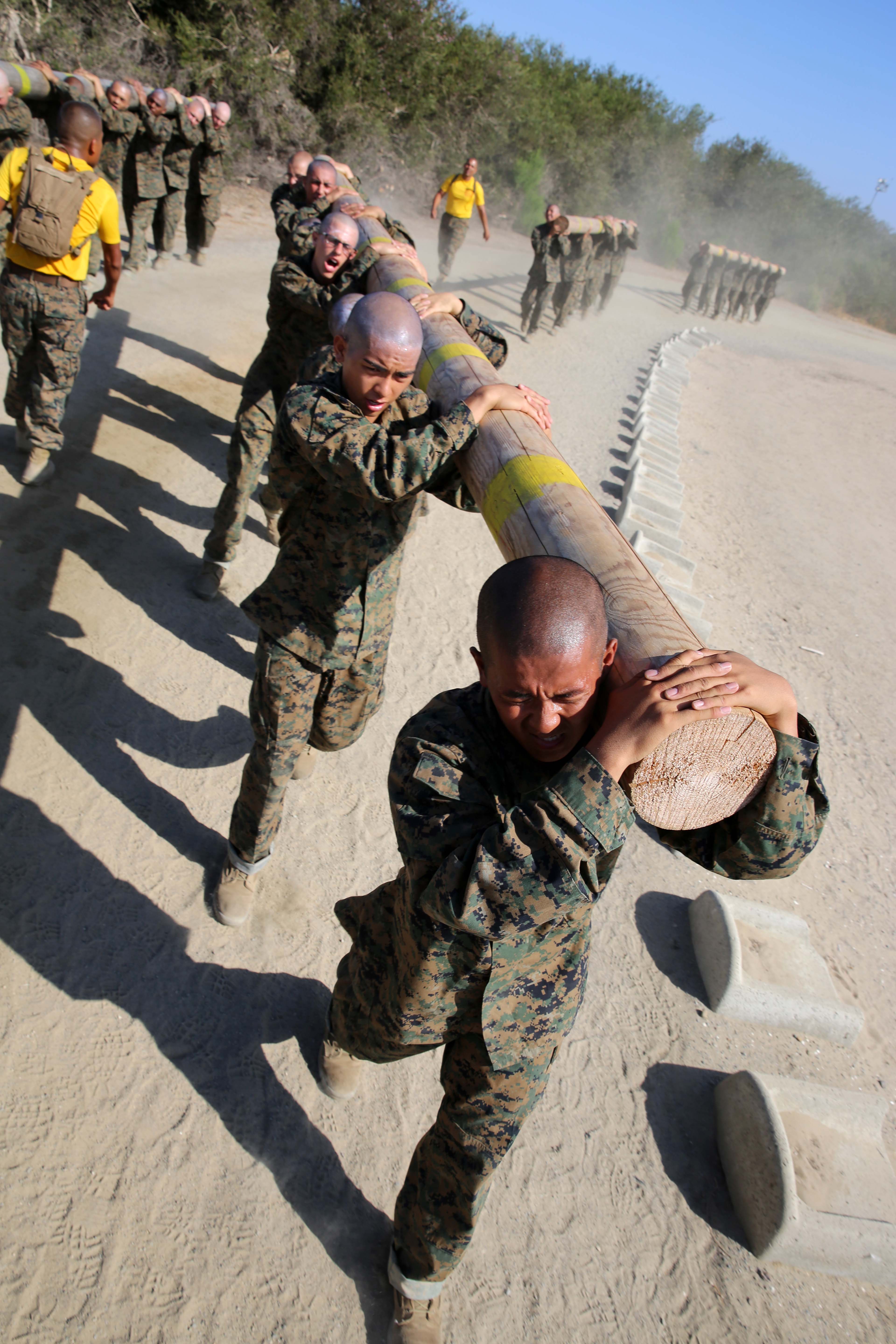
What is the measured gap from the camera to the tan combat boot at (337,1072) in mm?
2664

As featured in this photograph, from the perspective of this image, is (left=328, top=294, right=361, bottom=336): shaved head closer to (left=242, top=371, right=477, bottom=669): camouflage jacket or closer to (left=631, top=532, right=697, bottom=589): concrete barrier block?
(left=242, top=371, right=477, bottom=669): camouflage jacket

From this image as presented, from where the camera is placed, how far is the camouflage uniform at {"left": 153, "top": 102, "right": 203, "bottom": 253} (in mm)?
9414

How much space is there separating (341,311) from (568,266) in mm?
10047

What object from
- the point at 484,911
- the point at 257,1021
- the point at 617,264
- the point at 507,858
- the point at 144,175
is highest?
the point at 617,264

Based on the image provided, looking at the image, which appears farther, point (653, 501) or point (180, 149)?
point (180, 149)

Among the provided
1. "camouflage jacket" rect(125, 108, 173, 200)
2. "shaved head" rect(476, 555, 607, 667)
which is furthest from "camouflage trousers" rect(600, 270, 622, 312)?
"shaved head" rect(476, 555, 607, 667)

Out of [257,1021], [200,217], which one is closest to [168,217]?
[200,217]

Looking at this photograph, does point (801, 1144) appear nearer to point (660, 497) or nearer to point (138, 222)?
point (660, 497)

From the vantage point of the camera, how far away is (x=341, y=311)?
12.5 feet

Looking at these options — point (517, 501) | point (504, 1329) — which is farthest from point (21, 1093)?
point (517, 501)

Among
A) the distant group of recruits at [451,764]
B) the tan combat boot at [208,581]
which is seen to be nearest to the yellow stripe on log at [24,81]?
the tan combat boot at [208,581]

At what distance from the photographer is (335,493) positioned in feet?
9.08

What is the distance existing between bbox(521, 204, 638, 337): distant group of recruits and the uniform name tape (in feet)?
34.8

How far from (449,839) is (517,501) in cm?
93
